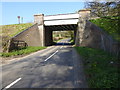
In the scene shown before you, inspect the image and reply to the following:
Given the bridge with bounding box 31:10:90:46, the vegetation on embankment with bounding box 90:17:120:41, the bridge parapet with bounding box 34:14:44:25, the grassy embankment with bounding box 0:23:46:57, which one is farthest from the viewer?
the bridge parapet with bounding box 34:14:44:25

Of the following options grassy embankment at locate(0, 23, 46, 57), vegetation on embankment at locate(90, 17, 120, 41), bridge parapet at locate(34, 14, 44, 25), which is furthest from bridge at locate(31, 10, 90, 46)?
vegetation on embankment at locate(90, 17, 120, 41)

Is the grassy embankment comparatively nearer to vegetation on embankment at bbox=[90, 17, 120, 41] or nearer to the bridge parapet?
the bridge parapet

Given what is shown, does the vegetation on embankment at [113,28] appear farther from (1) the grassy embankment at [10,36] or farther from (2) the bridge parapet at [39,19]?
(2) the bridge parapet at [39,19]

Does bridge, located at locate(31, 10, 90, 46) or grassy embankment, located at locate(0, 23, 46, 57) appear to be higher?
bridge, located at locate(31, 10, 90, 46)

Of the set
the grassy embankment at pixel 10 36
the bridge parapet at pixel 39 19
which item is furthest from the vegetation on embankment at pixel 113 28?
the bridge parapet at pixel 39 19

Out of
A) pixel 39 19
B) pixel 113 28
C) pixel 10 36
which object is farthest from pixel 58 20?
pixel 113 28

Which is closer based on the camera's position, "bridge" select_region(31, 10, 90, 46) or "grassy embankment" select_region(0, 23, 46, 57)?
"grassy embankment" select_region(0, 23, 46, 57)

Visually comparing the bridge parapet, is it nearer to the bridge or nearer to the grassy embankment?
the bridge

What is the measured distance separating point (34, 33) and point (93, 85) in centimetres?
2208

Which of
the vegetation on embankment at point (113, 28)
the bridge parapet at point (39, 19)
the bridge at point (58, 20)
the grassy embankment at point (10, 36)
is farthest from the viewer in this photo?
the bridge parapet at point (39, 19)

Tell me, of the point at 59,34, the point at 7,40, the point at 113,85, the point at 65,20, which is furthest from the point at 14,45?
the point at 59,34

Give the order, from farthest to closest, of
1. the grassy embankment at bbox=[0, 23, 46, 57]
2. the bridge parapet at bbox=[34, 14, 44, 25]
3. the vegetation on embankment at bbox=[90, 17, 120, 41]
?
1. the bridge parapet at bbox=[34, 14, 44, 25]
2. the grassy embankment at bbox=[0, 23, 46, 57]
3. the vegetation on embankment at bbox=[90, 17, 120, 41]

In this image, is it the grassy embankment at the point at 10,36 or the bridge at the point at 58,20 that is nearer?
the grassy embankment at the point at 10,36

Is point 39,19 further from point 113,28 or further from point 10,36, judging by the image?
point 113,28
